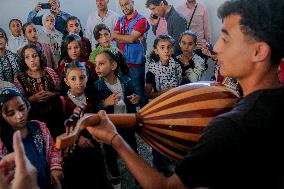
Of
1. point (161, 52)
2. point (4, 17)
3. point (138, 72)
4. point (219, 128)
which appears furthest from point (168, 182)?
point (4, 17)

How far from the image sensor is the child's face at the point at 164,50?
A: 3.74m

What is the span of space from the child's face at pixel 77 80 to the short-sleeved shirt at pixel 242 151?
1898 millimetres

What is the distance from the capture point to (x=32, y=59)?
3348 mm

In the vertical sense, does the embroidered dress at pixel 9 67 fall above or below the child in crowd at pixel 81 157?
above

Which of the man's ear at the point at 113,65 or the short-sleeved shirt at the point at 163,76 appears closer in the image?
the man's ear at the point at 113,65

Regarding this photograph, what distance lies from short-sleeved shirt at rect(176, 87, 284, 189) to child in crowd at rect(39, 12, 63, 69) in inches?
139

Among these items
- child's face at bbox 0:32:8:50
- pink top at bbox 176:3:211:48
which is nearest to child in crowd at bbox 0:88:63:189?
child's face at bbox 0:32:8:50

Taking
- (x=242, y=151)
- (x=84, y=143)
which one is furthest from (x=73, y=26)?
(x=242, y=151)

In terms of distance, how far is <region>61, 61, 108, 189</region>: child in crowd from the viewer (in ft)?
9.33

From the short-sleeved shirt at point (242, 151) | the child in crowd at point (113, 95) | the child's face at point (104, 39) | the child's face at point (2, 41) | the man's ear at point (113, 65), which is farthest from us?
the child's face at point (104, 39)

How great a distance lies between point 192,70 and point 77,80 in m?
1.38

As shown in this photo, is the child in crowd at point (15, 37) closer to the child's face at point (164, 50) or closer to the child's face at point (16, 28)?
the child's face at point (16, 28)

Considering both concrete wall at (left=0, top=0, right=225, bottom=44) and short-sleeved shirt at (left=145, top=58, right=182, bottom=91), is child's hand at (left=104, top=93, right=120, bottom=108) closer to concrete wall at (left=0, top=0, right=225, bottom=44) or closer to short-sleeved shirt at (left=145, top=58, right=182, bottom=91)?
short-sleeved shirt at (left=145, top=58, right=182, bottom=91)

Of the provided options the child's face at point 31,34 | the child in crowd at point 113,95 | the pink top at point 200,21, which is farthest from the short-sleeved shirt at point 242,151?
the pink top at point 200,21
